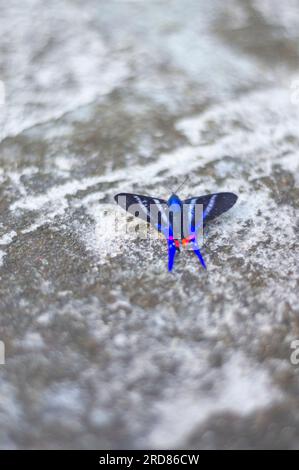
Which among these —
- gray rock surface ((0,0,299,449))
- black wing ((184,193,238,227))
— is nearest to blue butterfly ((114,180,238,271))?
black wing ((184,193,238,227))

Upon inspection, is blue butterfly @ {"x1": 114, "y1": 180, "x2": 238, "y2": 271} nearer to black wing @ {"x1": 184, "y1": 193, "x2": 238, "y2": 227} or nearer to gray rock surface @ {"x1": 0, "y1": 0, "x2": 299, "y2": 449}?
black wing @ {"x1": 184, "y1": 193, "x2": 238, "y2": 227}

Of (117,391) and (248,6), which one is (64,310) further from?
(248,6)

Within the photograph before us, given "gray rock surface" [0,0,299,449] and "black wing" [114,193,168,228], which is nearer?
"gray rock surface" [0,0,299,449]

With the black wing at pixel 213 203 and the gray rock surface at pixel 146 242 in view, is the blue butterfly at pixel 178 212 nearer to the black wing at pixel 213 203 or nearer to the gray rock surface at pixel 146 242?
the black wing at pixel 213 203

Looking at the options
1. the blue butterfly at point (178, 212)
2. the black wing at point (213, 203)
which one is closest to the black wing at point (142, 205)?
the blue butterfly at point (178, 212)

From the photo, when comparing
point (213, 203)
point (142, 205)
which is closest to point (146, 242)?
point (142, 205)
